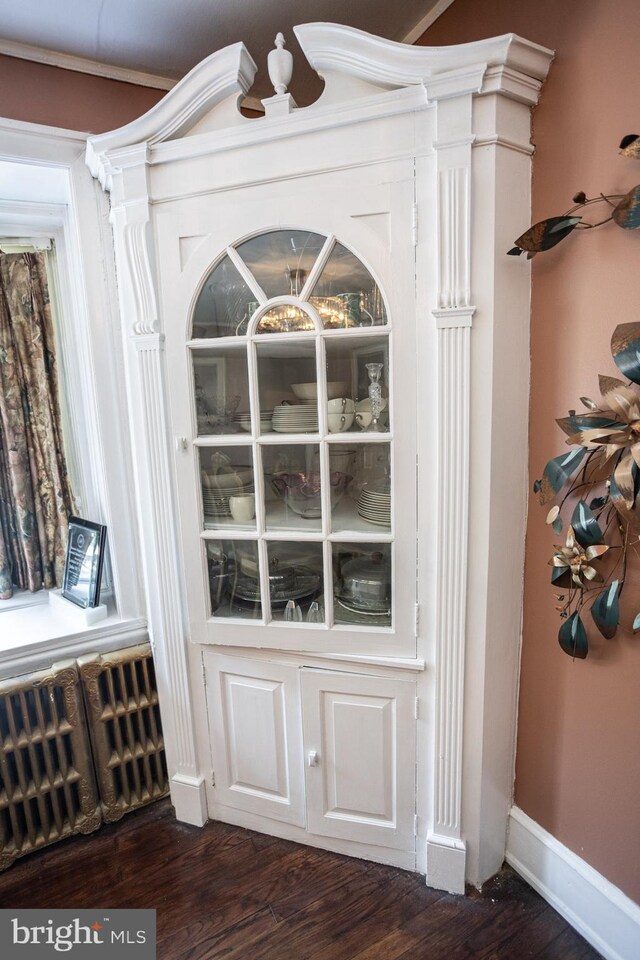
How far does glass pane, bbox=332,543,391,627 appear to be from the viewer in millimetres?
1449

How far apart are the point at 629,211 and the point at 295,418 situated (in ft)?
2.85

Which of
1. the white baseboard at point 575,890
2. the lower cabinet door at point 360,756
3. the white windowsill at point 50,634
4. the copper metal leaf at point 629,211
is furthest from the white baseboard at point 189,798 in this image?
the copper metal leaf at point 629,211

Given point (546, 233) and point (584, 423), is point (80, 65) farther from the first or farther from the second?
point (584, 423)

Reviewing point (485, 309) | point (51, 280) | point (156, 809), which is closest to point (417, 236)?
point (485, 309)

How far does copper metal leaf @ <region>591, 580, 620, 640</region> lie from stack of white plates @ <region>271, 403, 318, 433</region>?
0.80m

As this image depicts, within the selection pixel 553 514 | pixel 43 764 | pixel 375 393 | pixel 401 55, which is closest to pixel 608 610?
pixel 553 514

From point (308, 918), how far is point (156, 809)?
668 millimetres

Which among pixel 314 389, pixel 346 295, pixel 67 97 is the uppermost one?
pixel 67 97

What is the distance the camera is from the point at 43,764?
5.62ft

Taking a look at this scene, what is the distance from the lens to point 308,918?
4.78 ft

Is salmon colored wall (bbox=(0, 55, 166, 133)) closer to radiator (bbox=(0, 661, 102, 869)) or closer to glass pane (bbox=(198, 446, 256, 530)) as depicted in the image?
glass pane (bbox=(198, 446, 256, 530))

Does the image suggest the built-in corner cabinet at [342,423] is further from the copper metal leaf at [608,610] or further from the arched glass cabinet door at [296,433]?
the copper metal leaf at [608,610]

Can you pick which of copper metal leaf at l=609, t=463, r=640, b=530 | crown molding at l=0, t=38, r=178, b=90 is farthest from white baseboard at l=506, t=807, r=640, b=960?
crown molding at l=0, t=38, r=178, b=90

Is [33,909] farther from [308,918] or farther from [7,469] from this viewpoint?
[7,469]
